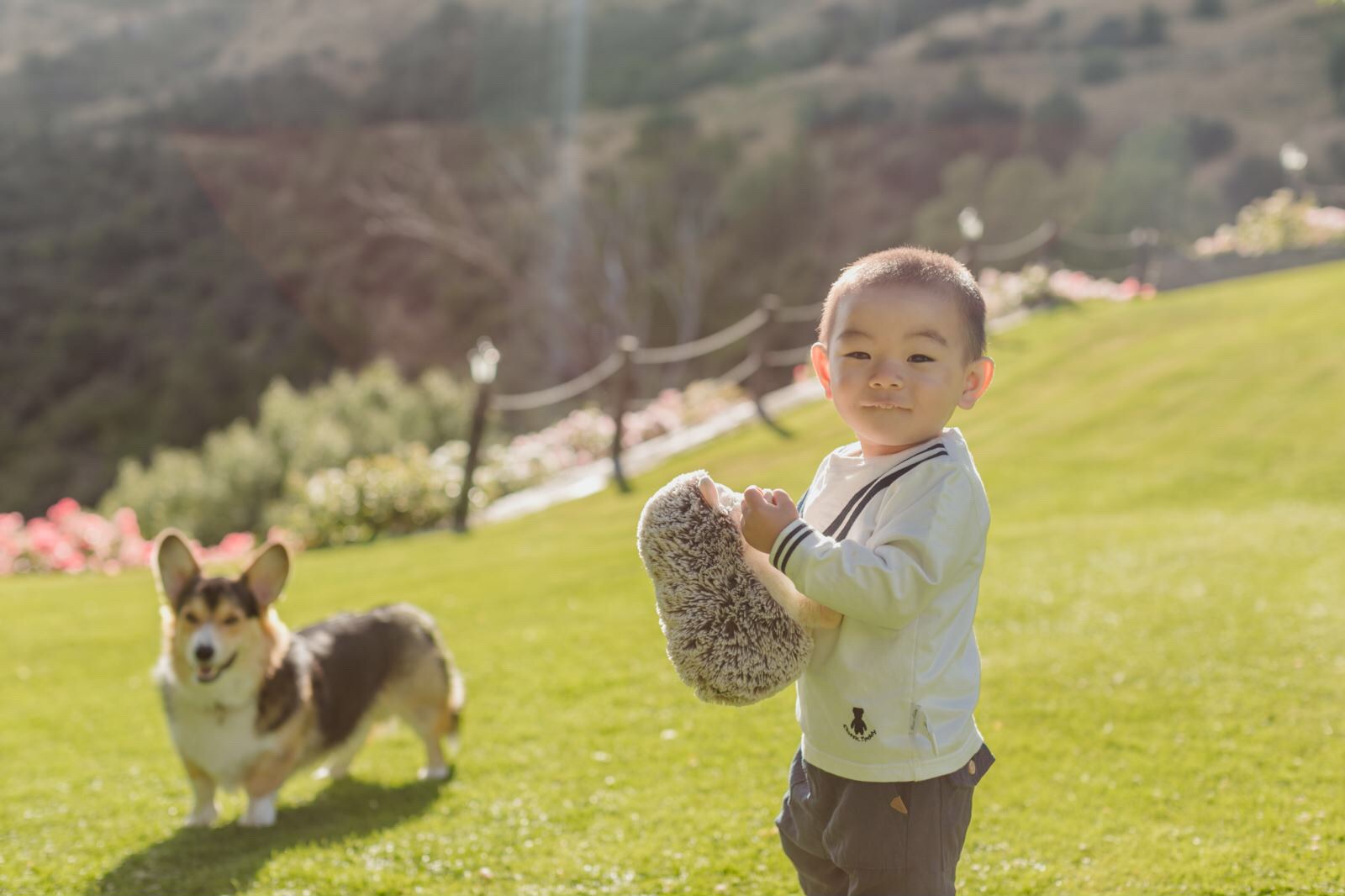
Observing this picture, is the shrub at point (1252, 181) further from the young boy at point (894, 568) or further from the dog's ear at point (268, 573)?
the young boy at point (894, 568)

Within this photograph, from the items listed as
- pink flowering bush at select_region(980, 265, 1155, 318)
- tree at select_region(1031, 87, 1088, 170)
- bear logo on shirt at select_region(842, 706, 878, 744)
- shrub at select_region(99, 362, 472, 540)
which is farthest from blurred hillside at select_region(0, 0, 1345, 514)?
bear logo on shirt at select_region(842, 706, 878, 744)

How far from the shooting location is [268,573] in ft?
13.0

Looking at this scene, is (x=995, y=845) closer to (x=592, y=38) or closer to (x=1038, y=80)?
(x=1038, y=80)

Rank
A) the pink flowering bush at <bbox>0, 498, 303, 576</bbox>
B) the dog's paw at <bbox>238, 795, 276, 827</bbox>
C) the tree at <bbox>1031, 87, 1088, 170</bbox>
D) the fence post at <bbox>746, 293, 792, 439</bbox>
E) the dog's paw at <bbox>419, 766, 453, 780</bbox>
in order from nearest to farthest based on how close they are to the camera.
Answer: the dog's paw at <bbox>238, 795, 276, 827</bbox>
the dog's paw at <bbox>419, 766, 453, 780</bbox>
the pink flowering bush at <bbox>0, 498, 303, 576</bbox>
the fence post at <bbox>746, 293, 792, 439</bbox>
the tree at <bbox>1031, 87, 1088, 170</bbox>

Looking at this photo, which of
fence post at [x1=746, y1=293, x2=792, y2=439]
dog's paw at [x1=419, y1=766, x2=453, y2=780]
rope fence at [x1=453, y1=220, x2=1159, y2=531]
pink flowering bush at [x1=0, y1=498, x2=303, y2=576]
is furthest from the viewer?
fence post at [x1=746, y1=293, x2=792, y2=439]

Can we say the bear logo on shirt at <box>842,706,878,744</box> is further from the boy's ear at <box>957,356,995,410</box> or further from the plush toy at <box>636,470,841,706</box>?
the boy's ear at <box>957,356,995,410</box>

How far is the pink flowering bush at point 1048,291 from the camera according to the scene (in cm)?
1764

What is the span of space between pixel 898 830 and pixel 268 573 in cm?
271

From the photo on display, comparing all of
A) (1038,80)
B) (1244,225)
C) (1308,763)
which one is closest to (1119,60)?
(1038,80)

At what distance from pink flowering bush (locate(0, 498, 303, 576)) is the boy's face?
10.4m

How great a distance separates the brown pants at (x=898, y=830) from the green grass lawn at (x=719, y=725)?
4.67 ft

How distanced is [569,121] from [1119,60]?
17112 mm

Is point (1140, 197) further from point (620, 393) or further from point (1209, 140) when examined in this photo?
point (620, 393)

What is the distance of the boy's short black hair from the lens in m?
1.91
